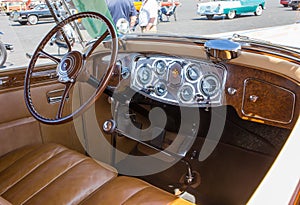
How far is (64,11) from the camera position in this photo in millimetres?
1840

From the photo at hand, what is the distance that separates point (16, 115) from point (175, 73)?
85cm

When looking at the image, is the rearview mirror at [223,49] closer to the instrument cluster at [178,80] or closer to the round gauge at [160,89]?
the instrument cluster at [178,80]

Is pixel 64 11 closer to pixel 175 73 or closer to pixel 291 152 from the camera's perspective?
pixel 175 73

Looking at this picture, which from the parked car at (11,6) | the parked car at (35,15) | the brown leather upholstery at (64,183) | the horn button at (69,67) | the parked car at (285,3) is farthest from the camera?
the parked car at (285,3)

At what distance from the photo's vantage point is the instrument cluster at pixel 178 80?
1.55m

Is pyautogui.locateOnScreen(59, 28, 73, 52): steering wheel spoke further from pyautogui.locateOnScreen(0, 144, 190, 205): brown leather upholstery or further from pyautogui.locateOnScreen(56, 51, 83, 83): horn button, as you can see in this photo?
pyautogui.locateOnScreen(0, 144, 190, 205): brown leather upholstery

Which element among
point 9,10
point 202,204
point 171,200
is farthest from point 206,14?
point 171,200

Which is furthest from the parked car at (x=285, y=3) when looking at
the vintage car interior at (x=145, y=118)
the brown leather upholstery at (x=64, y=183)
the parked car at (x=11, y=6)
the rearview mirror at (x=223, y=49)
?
the brown leather upholstery at (x=64, y=183)

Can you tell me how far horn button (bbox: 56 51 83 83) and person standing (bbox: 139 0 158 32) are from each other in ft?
6.80

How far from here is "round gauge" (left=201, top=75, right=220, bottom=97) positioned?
1.54 meters

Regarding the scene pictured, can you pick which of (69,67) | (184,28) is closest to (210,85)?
(69,67)

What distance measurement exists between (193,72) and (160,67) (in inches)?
7.4

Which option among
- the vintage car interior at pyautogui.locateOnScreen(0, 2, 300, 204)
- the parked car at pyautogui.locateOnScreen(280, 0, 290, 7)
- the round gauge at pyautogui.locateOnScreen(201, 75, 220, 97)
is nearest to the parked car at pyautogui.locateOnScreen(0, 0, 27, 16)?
the vintage car interior at pyautogui.locateOnScreen(0, 2, 300, 204)

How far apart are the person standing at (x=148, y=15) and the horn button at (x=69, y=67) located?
2.07 meters
